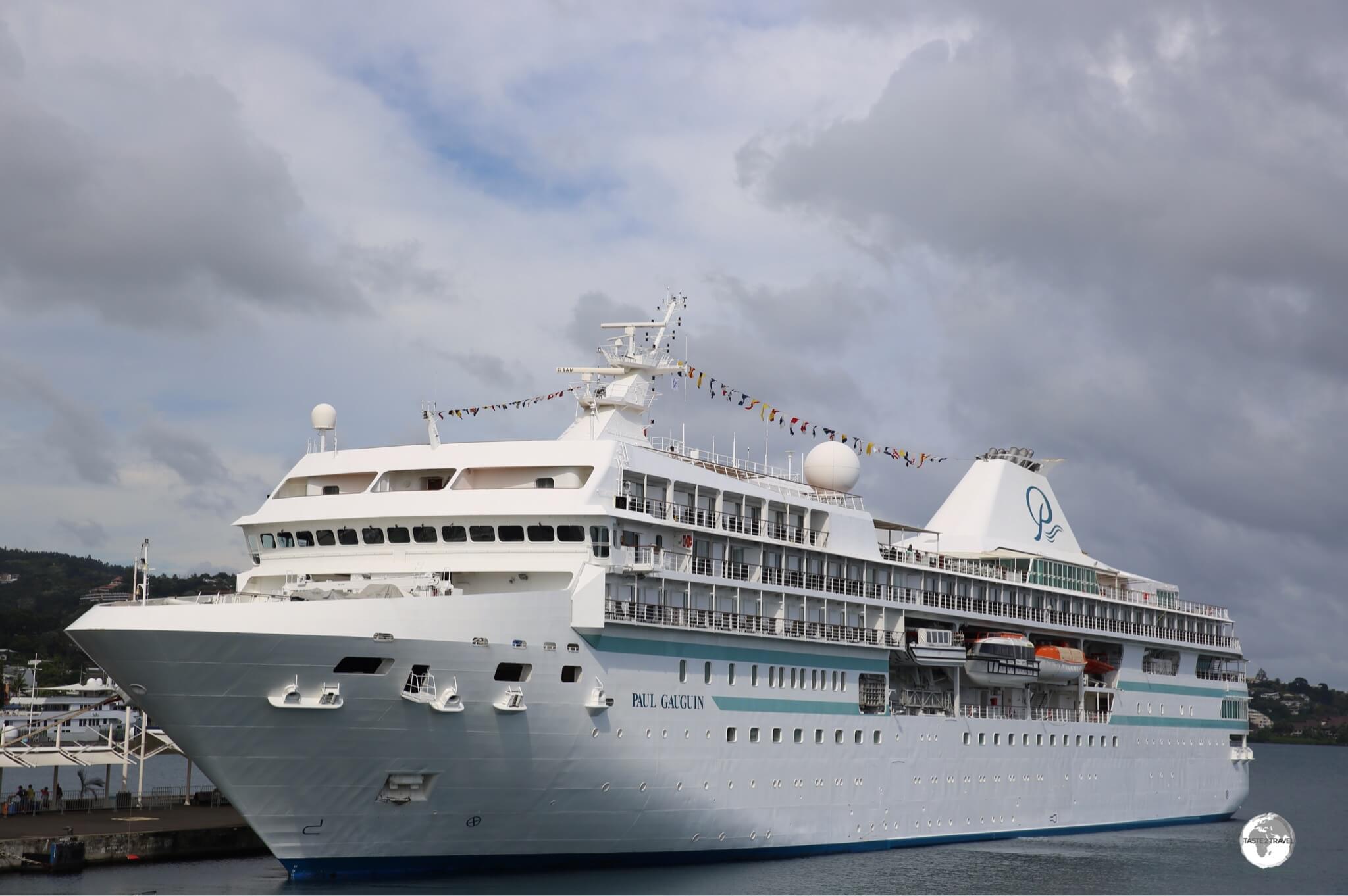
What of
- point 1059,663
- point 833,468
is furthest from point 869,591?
point 1059,663

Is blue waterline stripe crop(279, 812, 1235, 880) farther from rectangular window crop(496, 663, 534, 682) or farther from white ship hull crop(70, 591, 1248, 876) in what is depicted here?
rectangular window crop(496, 663, 534, 682)

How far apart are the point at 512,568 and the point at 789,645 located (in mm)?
8850

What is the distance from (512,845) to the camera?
3203 centimetres

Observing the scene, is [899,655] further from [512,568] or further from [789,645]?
[512,568]

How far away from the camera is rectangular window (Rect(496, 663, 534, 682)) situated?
102ft

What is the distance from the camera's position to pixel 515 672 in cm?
3122

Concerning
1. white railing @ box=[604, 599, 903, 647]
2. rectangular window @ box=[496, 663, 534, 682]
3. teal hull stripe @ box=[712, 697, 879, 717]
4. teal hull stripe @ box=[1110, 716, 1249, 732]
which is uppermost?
white railing @ box=[604, 599, 903, 647]

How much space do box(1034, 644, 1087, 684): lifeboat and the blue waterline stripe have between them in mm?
7185

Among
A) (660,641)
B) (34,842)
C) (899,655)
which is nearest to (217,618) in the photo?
(660,641)

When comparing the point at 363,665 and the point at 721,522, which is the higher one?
the point at 721,522

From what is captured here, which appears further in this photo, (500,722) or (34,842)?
(34,842)

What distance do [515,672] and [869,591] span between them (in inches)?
546

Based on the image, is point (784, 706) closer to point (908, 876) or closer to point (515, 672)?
point (908, 876)

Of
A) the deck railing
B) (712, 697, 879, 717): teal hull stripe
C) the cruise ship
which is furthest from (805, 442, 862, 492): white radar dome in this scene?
(712, 697, 879, 717): teal hull stripe
